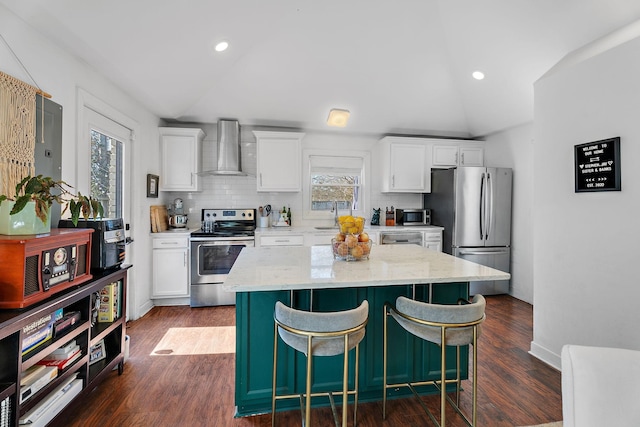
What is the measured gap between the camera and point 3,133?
173 cm

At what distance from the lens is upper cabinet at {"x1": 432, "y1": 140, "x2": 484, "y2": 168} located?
4.83m

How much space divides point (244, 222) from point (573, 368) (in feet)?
13.5

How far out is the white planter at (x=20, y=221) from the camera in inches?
58.4

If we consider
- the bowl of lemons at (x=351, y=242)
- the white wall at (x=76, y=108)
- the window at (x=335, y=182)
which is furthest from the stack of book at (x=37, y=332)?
the window at (x=335, y=182)

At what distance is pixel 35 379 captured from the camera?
1.56 metres

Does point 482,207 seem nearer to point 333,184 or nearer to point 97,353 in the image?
point 333,184

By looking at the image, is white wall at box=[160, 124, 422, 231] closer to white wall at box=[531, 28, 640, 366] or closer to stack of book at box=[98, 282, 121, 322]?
stack of book at box=[98, 282, 121, 322]

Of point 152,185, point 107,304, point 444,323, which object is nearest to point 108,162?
point 152,185

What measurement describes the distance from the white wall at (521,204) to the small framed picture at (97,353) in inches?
186

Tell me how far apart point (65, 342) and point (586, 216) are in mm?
3496

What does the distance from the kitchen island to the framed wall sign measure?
3.72 feet

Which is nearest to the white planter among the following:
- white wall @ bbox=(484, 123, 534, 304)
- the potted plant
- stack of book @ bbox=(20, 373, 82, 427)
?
the potted plant

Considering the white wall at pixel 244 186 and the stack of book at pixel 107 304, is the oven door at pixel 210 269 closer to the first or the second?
the white wall at pixel 244 186

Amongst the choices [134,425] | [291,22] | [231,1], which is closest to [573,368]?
[134,425]
